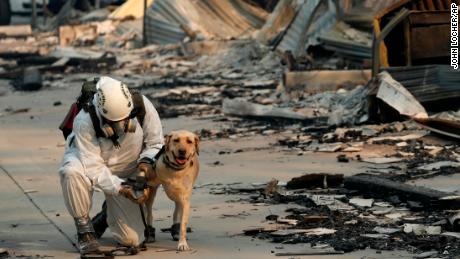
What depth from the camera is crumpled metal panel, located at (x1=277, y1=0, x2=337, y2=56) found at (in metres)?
26.6

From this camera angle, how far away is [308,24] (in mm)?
27438

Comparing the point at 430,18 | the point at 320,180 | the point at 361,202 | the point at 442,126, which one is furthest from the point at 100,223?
the point at 430,18

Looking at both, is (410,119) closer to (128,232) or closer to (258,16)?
(128,232)

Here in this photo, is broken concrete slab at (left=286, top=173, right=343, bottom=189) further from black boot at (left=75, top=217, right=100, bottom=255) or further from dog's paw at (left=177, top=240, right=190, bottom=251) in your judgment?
black boot at (left=75, top=217, right=100, bottom=255)

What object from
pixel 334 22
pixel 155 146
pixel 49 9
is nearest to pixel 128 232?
pixel 155 146

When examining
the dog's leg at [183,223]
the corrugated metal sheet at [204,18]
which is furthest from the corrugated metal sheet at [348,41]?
the dog's leg at [183,223]

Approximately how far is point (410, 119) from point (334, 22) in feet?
32.2

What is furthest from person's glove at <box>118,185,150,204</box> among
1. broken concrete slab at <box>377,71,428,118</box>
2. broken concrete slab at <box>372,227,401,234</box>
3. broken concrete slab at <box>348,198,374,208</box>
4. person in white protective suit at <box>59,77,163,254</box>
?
broken concrete slab at <box>377,71,428,118</box>

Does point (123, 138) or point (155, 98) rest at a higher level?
point (123, 138)

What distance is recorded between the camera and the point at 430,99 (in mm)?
17266

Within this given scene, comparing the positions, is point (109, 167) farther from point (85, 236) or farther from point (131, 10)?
point (131, 10)

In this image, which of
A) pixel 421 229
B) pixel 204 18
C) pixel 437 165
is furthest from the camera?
pixel 204 18

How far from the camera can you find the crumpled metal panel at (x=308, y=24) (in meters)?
26.6

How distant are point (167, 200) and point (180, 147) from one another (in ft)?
10.6
